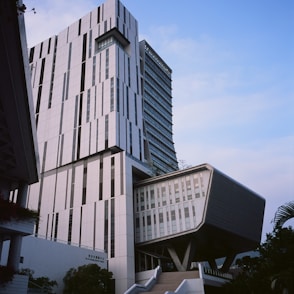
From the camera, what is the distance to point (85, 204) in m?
55.8

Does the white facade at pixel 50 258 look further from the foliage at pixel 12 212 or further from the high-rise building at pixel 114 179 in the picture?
the foliage at pixel 12 212

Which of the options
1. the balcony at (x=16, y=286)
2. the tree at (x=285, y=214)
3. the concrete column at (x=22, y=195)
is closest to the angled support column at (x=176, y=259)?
the concrete column at (x=22, y=195)

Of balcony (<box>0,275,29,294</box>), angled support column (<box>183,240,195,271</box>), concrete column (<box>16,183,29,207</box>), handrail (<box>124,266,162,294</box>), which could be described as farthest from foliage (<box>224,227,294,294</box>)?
angled support column (<box>183,240,195,271</box>)

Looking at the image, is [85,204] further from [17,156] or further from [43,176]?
[17,156]

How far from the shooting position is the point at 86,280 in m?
38.0

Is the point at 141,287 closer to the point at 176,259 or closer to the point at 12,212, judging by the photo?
the point at 176,259

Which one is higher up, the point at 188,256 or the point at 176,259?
the point at 188,256

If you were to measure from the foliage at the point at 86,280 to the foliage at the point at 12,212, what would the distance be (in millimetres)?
22669

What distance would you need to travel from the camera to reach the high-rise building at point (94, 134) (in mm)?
52656

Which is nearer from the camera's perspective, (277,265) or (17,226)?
(17,226)

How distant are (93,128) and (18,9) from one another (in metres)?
53.4

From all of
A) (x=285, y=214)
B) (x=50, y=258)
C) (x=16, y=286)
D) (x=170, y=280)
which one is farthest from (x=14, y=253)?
(x=170, y=280)

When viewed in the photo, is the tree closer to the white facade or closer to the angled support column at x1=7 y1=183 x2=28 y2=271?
the angled support column at x1=7 y1=183 x2=28 y2=271

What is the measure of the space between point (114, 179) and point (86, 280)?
64.2 feet
